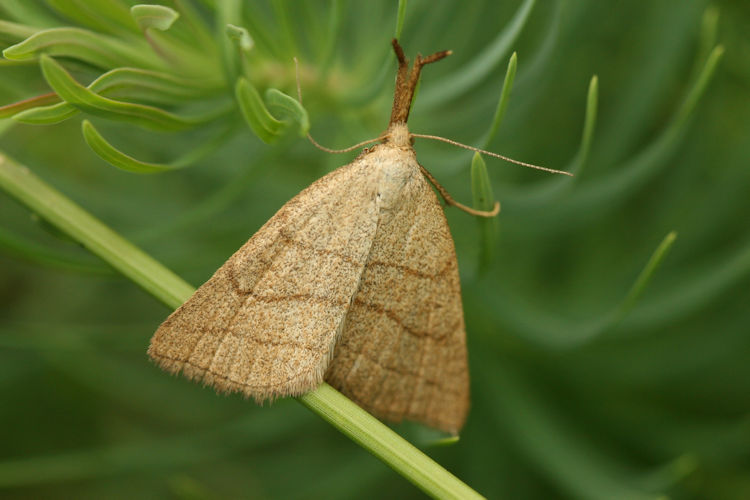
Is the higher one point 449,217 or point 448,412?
point 449,217

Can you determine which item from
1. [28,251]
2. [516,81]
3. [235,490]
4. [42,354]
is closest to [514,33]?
[516,81]

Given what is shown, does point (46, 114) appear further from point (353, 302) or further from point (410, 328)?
point (410, 328)

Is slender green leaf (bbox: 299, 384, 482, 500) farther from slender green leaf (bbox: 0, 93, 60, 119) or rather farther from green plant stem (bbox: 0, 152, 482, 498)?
slender green leaf (bbox: 0, 93, 60, 119)

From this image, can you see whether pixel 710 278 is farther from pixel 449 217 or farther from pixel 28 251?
pixel 28 251

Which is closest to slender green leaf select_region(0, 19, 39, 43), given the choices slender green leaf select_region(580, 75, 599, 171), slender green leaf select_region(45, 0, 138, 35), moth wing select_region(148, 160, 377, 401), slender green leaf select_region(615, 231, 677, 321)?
slender green leaf select_region(45, 0, 138, 35)

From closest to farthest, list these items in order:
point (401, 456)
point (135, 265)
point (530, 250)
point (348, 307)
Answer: point (401, 456)
point (135, 265)
point (348, 307)
point (530, 250)

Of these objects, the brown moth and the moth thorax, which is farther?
the moth thorax

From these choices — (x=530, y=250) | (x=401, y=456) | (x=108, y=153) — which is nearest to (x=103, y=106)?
(x=108, y=153)
